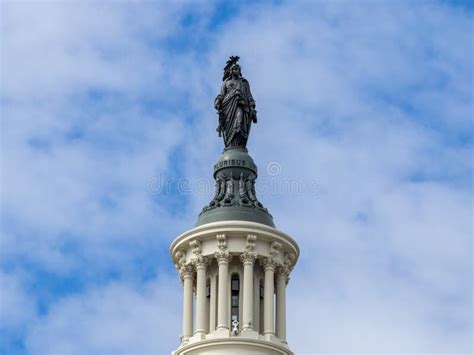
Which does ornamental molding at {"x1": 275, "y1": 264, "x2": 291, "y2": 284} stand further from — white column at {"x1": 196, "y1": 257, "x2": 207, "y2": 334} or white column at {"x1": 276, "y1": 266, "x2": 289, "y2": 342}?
white column at {"x1": 196, "y1": 257, "x2": 207, "y2": 334}

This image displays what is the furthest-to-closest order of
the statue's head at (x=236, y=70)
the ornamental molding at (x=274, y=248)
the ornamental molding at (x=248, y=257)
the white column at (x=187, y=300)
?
the statue's head at (x=236, y=70) → the ornamental molding at (x=274, y=248) → the white column at (x=187, y=300) → the ornamental molding at (x=248, y=257)

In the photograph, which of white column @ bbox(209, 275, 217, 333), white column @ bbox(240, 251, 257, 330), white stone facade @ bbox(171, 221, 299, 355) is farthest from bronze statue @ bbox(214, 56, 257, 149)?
white column @ bbox(209, 275, 217, 333)

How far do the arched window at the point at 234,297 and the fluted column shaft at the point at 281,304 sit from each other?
6.60 feet

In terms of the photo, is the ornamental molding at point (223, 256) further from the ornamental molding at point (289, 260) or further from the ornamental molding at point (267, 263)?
the ornamental molding at point (289, 260)

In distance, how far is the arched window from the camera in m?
65.9

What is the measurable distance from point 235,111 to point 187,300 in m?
10.3

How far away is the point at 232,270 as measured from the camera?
66688 millimetres

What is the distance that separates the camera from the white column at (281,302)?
66.4 meters

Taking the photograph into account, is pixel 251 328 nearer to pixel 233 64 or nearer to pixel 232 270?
pixel 232 270

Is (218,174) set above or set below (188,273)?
above

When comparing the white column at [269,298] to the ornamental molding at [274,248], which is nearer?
the white column at [269,298]

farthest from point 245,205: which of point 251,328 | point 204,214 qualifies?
point 251,328

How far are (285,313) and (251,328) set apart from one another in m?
2.72

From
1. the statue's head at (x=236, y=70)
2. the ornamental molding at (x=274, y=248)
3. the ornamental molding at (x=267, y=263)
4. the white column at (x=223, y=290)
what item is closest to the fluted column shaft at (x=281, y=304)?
the ornamental molding at (x=267, y=263)
